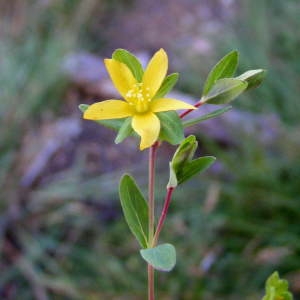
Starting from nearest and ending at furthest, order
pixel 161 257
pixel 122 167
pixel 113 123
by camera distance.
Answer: pixel 161 257, pixel 113 123, pixel 122 167

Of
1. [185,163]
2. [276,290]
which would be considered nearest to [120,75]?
[185,163]

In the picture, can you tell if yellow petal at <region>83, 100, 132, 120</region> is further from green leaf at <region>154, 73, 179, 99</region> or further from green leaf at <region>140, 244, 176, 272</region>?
green leaf at <region>140, 244, 176, 272</region>

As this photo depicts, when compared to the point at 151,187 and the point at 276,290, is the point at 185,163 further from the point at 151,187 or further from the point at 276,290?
the point at 276,290

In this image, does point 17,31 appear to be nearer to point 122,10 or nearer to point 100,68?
point 100,68

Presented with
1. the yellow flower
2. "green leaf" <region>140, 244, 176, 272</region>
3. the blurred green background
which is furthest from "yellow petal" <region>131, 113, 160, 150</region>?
the blurred green background

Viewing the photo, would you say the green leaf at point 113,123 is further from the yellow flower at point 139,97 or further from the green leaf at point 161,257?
the green leaf at point 161,257
